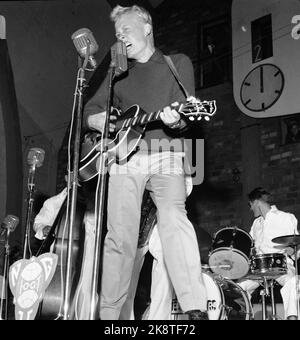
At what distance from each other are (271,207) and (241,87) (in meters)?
1.68

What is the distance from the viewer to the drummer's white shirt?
5188 mm

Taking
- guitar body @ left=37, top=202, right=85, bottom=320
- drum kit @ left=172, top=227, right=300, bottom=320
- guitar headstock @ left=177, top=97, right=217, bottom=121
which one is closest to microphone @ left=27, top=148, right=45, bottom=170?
guitar body @ left=37, top=202, right=85, bottom=320

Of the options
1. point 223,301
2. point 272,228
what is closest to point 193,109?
point 223,301

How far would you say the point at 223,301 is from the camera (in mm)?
3592

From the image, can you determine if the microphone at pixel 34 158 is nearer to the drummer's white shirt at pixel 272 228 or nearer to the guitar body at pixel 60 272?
the guitar body at pixel 60 272

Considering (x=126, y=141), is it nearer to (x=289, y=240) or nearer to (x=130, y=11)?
(x=130, y=11)

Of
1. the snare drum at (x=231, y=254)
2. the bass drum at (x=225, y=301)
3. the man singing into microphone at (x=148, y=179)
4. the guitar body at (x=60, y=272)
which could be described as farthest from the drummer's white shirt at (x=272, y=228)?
the man singing into microphone at (x=148, y=179)

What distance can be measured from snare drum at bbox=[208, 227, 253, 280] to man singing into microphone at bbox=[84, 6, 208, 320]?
211 cm

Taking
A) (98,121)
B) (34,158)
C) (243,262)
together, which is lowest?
(243,262)

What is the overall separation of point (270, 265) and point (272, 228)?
35.5 inches

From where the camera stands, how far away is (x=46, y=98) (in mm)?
7184

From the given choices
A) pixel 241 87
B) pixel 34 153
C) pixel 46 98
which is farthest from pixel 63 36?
pixel 34 153

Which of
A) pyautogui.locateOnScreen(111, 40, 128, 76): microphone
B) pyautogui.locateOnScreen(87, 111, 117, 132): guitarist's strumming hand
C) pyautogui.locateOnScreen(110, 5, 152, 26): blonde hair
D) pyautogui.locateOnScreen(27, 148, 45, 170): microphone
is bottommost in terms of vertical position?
pyautogui.locateOnScreen(87, 111, 117, 132): guitarist's strumming hand

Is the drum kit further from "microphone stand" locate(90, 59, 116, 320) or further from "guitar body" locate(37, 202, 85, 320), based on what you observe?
"microphone stand" locate(90, 59, 116, 320)
